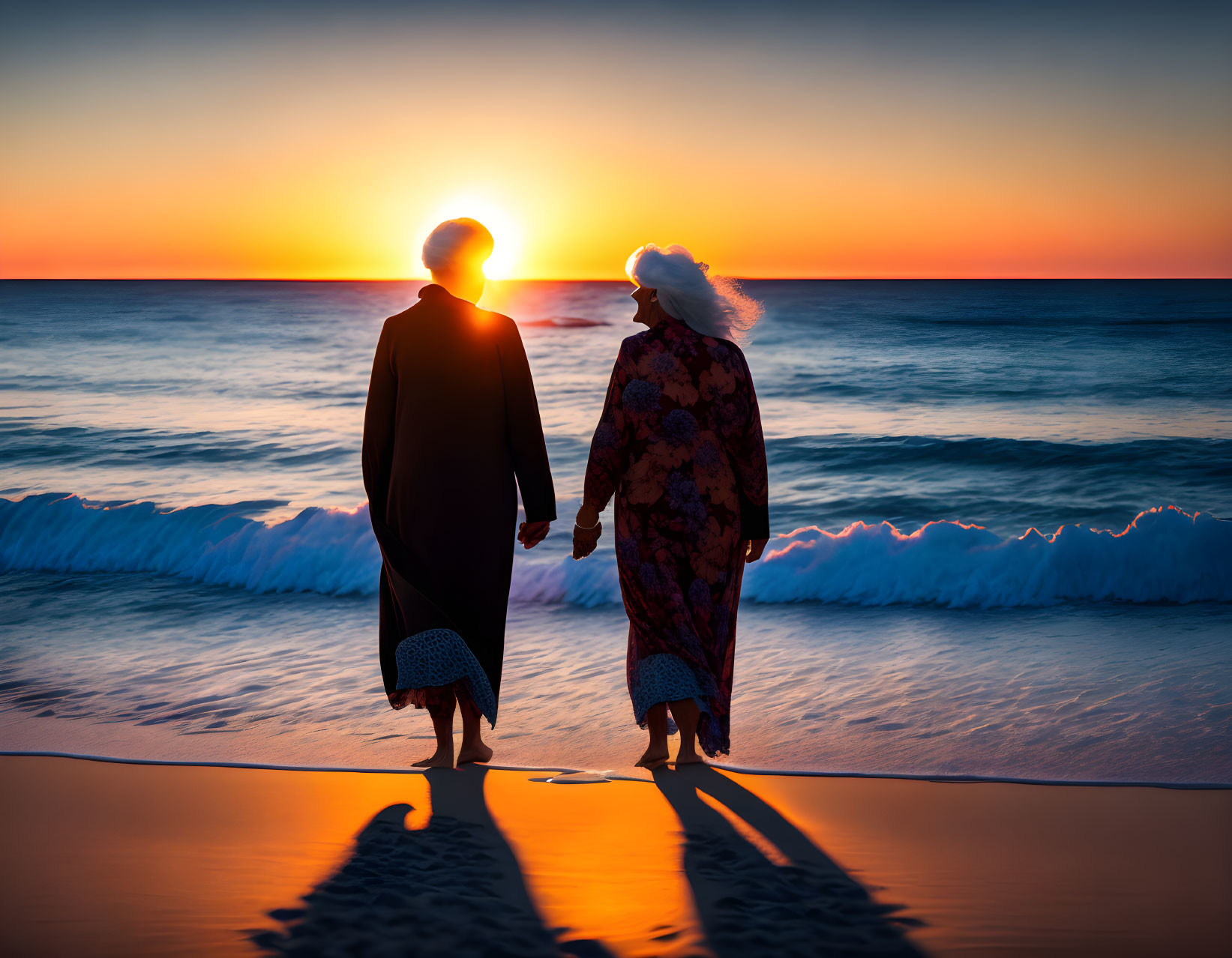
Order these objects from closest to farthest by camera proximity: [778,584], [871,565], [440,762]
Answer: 1. [440,762]
2. [778,584]
3. [871,565]

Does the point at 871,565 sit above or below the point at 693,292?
below

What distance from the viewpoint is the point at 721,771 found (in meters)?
3.14

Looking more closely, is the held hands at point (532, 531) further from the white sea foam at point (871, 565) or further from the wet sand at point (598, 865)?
the white sea foam at point (871, 565)

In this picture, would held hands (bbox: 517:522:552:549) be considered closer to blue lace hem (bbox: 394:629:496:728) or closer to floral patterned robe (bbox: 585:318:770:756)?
floral patterned robe (bbox: 585:318:770:756)

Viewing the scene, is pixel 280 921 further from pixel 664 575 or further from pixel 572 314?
pixel 572 314

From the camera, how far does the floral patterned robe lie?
3.10 metres

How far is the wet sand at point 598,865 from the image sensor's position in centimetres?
199

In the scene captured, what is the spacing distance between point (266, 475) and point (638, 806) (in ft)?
30.4

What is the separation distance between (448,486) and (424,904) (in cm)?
134

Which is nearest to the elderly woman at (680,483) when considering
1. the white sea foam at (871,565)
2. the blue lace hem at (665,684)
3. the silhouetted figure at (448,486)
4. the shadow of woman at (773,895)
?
the blue lace hem at (665,684)

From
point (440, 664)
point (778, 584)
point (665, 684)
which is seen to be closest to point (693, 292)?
point (665, 684)

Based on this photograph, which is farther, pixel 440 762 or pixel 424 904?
pixel 440 762

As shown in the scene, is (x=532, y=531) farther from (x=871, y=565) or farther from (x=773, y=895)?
(x=871, y=565)

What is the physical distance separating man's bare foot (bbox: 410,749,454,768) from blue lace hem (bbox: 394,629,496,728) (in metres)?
0.20
